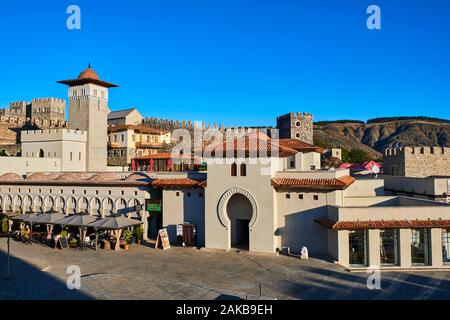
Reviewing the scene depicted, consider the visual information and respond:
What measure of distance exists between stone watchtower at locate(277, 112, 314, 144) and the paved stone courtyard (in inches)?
1527

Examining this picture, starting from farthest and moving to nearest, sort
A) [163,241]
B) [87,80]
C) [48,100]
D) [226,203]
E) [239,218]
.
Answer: [48,100]
[87,80]
[239,218]
[163,241]
[226,203]

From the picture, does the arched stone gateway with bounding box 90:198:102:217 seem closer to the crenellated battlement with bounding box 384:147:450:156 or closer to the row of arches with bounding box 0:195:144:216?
the row of arches with bounding box 0:195:144:216

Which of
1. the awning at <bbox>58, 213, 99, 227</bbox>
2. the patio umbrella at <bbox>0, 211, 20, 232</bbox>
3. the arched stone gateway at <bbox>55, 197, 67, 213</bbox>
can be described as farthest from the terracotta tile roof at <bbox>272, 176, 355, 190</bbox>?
the patio umbrella at <bbox>0, 211, 20, 232</bbox>

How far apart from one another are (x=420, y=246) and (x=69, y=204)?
23.8 m

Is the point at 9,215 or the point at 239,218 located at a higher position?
the point at 239,218

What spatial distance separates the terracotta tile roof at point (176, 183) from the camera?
23319 mm

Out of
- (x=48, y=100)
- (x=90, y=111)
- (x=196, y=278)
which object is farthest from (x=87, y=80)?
(x=48, y=100)

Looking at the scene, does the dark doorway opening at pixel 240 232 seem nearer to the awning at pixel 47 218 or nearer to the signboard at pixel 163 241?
the signboard at pixel 163 241

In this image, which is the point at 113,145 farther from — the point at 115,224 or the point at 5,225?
the point at 115,224

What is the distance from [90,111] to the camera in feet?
137

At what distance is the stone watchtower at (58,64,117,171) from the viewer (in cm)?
4166

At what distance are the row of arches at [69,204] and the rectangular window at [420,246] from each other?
54.4 ft

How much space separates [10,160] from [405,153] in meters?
38.6

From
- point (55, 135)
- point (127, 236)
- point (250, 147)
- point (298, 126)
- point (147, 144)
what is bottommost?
point (127, 236)
